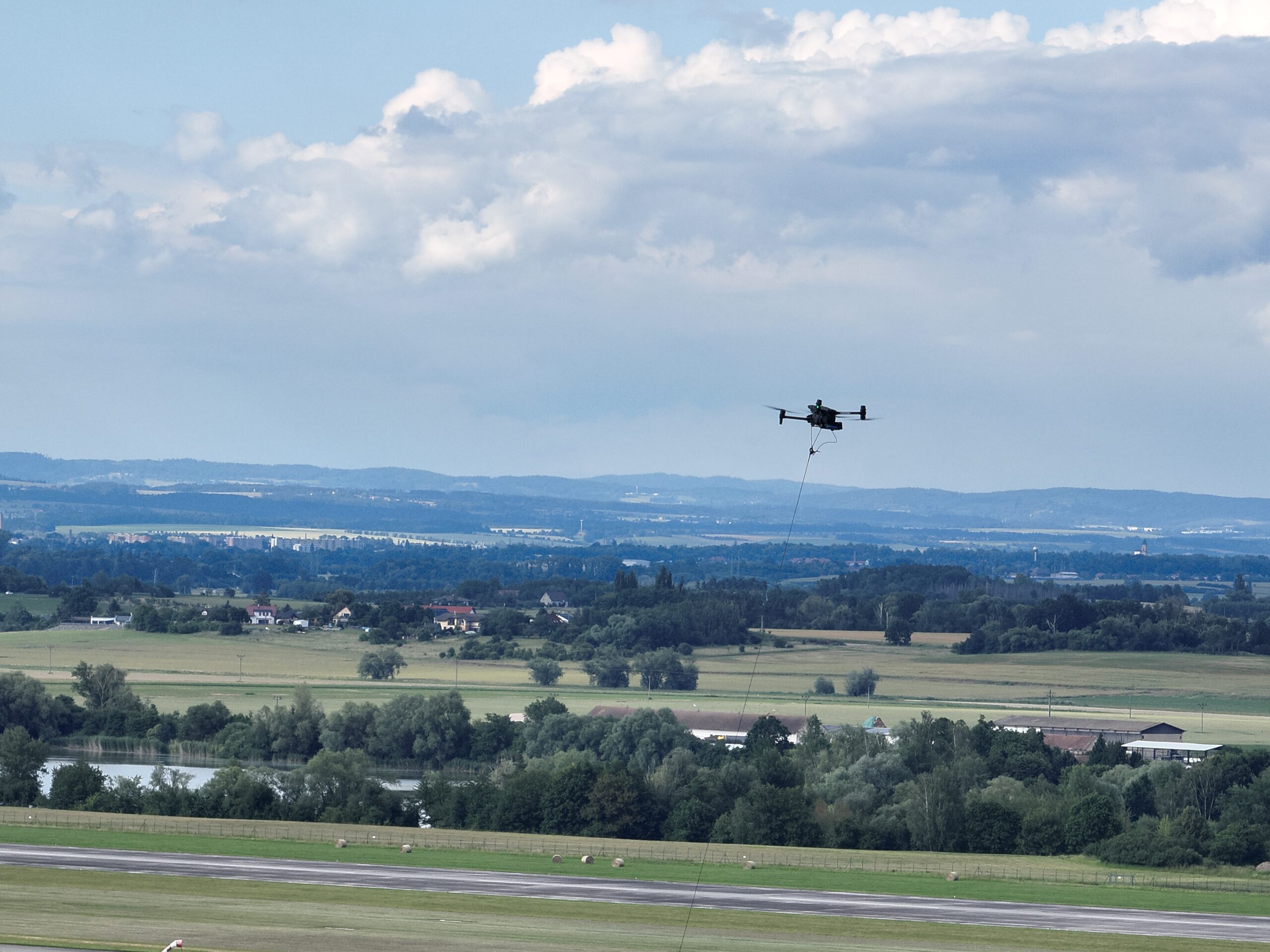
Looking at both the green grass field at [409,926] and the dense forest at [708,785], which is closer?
the green grass field at [409,926]

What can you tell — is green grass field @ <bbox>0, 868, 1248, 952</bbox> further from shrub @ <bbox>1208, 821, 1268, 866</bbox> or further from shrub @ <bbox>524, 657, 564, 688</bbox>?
shrub @ <bbox>524, 657, 564, 688</bbox>

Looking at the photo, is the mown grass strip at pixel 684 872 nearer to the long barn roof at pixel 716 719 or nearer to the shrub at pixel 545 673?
the long barn roof at pixel 716 719

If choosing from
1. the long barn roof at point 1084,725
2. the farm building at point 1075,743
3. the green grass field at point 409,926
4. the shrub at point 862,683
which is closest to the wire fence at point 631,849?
the green grass field at point 409,926

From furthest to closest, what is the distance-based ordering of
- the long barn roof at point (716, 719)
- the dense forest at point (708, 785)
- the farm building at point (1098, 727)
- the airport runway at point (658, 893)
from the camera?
the long barn roof at point (716, 719) → the farm building at point (1098, 727) → the dense forest at point (708, 785) → the airport runway at point (658, 893)

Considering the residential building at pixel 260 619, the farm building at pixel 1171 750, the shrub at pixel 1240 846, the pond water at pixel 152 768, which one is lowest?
the pond water at pixel 152 768

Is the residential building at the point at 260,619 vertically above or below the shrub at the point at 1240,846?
below

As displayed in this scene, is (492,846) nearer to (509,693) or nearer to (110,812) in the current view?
(110,812)
